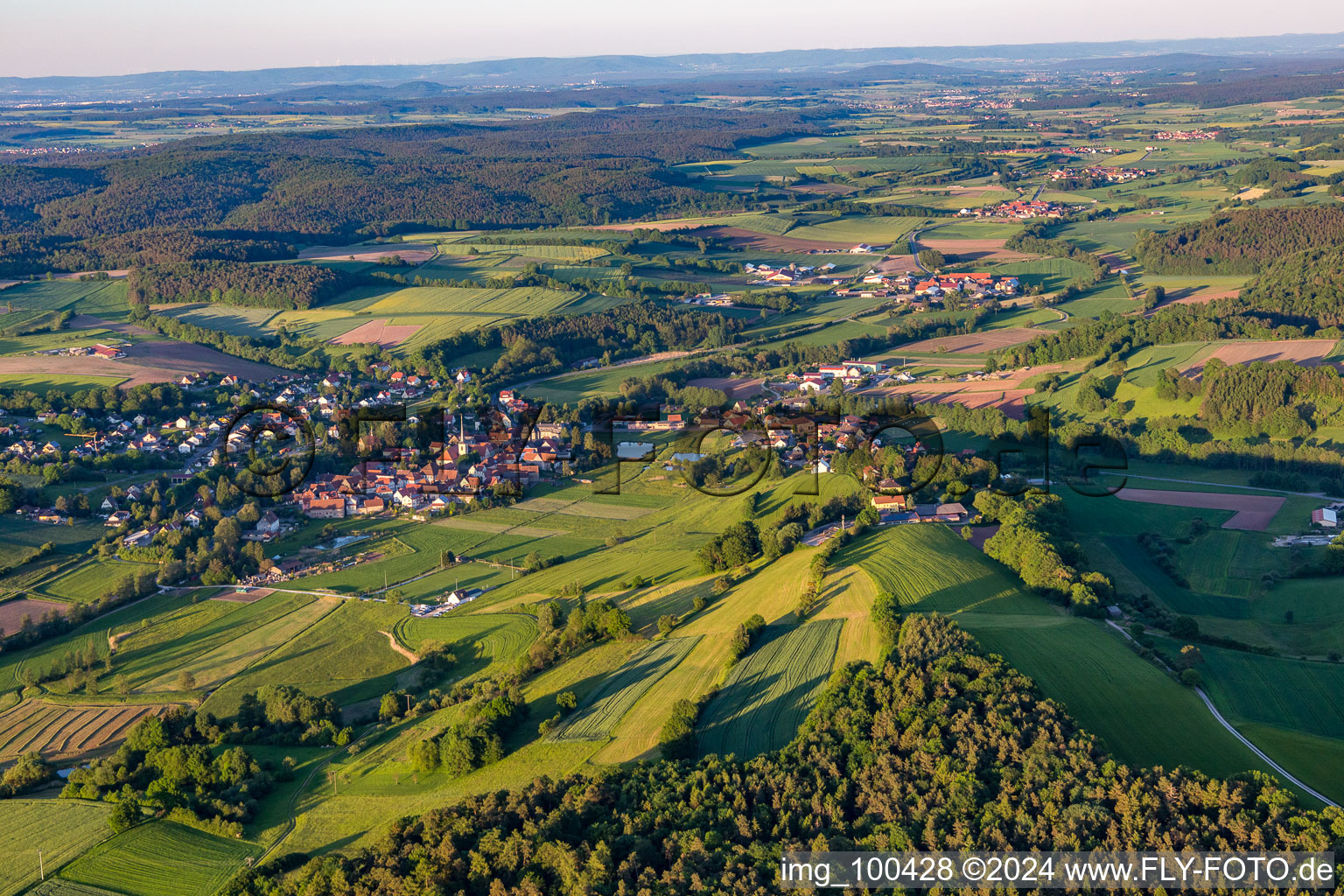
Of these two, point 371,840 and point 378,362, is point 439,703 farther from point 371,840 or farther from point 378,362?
point 378,362

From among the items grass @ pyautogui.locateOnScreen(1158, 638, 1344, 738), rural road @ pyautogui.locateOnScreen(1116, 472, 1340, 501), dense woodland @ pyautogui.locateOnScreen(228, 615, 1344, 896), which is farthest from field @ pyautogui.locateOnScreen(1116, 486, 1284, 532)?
dense woodland @ pyautogui.locateOnScreen(228, 615, 1344, 896)

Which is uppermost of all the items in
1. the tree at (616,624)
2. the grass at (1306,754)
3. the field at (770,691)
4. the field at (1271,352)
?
the field at (1271,352)

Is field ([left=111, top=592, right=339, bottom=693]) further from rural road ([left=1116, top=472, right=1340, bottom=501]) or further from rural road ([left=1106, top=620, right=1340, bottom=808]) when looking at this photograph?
rural road ([left=1116, top=472, right=1340, bottom=501])

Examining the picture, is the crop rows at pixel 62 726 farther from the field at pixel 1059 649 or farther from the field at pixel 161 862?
the field at pixel 1059 649

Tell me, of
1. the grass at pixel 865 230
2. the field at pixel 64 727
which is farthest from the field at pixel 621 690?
the grass at pixel 865 230

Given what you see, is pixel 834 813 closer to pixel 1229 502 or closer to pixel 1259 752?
pixel 1259 752

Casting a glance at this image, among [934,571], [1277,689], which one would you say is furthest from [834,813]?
[934,571]

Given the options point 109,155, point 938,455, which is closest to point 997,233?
point 938,455
